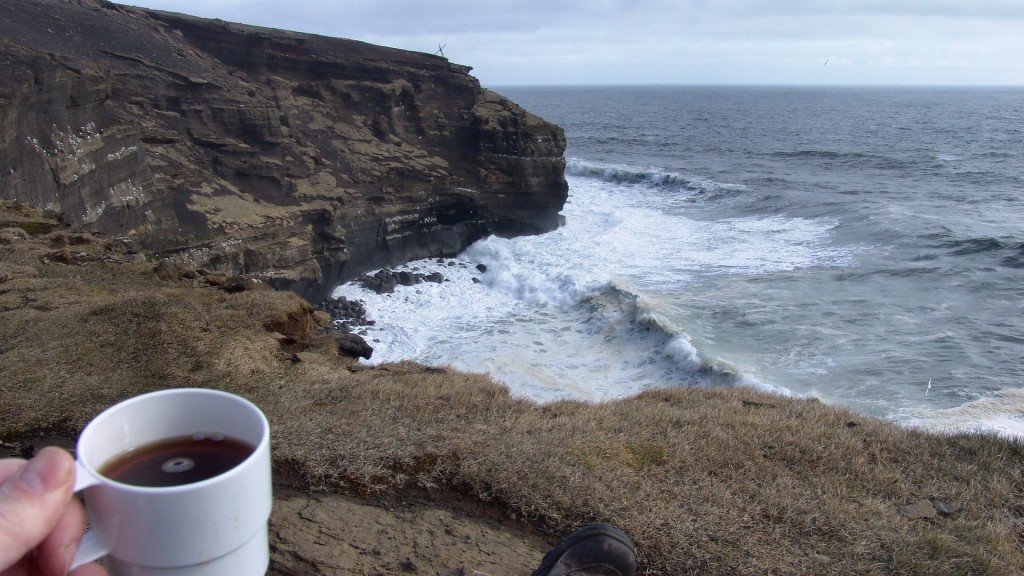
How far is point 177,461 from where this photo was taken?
188cm

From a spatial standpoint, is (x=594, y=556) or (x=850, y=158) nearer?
(x=594, y=556)

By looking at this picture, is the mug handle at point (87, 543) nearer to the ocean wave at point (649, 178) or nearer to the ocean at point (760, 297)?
the ocean at point (760, 297)

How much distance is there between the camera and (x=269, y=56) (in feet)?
87.6

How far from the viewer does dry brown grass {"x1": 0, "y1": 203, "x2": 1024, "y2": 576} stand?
14.1 feet

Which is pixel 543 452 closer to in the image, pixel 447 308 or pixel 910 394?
pixel 910 394

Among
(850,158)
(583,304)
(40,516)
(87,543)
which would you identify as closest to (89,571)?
(87,543)

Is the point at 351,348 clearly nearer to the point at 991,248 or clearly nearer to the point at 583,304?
the point at 583,304

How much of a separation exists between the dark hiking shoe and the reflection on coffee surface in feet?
6.08

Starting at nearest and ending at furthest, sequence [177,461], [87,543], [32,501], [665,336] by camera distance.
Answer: [32,501], [87,543], [177,461], [665,336]

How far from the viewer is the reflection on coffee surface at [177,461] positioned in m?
1.81

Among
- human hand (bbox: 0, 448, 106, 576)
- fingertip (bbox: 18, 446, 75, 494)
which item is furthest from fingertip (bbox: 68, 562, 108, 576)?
fingertip (bbox: 18, 446, 75, 494)

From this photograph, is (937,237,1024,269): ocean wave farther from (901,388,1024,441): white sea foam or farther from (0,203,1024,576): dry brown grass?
(0,203,1024,576): dry brown grass

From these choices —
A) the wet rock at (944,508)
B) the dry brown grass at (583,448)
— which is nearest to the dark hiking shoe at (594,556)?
the dry brown grass at (583,448)

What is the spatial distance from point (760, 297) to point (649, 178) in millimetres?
24922
